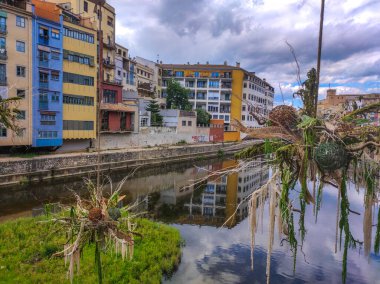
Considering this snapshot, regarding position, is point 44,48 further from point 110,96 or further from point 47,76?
point 110,96

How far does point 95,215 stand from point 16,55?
96.6 feet

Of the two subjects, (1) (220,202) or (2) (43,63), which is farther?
(2) (43,63)

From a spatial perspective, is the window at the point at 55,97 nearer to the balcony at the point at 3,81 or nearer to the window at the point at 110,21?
the balcony at the point at 3,81

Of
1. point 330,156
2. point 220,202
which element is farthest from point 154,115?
point 330,156

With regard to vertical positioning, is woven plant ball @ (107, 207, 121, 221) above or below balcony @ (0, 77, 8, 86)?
below

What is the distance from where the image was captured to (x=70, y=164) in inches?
1246

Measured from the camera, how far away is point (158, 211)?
76.8 ft

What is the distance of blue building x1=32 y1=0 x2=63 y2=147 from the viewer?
30.6 metres

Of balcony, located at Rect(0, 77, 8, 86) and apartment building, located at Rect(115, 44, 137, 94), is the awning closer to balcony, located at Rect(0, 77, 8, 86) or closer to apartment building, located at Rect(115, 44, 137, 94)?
balcony, located at Rect(0, 77, 8, 86)

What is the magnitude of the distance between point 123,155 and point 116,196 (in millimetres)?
32736

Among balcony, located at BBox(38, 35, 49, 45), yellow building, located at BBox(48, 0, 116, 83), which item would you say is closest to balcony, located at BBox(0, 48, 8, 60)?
balcony, located at BBox(38, 35, 49, 45)

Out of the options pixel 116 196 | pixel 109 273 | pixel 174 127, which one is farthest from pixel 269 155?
pixel 174 127

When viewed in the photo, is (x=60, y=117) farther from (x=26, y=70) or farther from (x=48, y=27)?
(x=48, y=27)

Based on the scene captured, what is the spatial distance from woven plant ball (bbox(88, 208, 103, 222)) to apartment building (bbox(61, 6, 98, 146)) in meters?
31.5
